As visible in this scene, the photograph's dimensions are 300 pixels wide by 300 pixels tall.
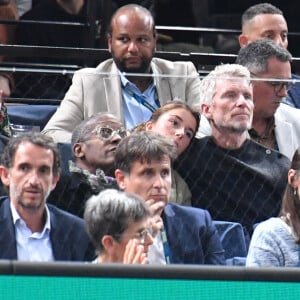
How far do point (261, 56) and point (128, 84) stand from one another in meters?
0.82

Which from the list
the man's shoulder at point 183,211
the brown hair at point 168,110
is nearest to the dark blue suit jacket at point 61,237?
the man's shoulder at point 183,211

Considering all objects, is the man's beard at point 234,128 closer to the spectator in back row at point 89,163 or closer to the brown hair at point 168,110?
the brown hair at point 168,110

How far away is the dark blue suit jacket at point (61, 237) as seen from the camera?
7.11 m

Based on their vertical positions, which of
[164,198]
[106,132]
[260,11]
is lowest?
[164,198]

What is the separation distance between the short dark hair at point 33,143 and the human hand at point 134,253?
825mm

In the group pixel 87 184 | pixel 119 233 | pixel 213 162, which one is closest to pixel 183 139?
pixel 213 162

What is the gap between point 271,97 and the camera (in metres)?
8.49

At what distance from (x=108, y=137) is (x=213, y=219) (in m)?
0.73

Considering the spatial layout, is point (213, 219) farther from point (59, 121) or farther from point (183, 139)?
point (59, 121)

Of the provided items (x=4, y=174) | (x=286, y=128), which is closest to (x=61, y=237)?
(x=4, y=174)

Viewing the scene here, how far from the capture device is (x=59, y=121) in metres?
8.48

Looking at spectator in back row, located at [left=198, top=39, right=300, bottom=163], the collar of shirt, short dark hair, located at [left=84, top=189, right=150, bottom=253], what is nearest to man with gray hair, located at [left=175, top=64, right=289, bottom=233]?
spectator in back row, located at [left=198, top=39, right=300, bottom=163]

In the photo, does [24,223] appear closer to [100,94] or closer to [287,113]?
[100,94]

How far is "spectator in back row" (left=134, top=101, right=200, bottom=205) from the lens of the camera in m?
8.04
